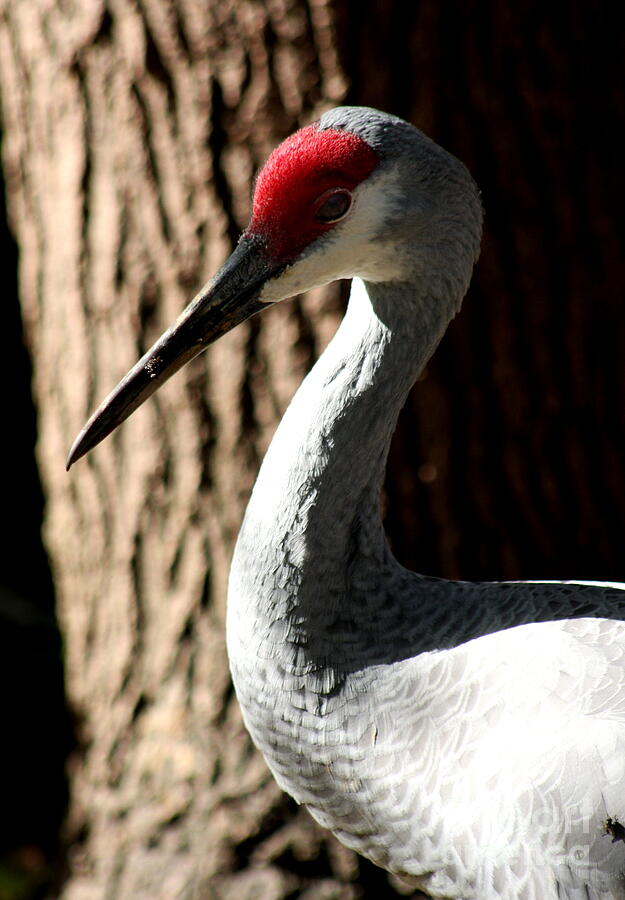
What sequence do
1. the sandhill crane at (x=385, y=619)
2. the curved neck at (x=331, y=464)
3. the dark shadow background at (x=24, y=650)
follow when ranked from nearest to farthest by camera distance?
the sandhill crane at (x=385, y=619), the curved neck at (x=331, y=464), the dark shadow background at (x=24, y=650)

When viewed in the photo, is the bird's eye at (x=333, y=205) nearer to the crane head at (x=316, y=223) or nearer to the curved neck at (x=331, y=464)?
the crane head at (x=316, y=223)

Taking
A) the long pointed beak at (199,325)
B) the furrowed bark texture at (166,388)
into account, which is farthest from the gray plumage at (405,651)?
the furrowed bark texture at (166,388)

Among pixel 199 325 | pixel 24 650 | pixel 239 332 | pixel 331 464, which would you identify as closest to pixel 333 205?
pixel 199 325

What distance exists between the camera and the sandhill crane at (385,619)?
165 centimetres

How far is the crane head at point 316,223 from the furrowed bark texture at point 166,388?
0.79 m

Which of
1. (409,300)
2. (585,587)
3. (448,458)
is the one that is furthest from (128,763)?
(409,300)

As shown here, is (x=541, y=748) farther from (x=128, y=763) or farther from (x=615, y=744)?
(x=128, y=763)

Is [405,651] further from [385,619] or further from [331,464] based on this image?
[331,464]

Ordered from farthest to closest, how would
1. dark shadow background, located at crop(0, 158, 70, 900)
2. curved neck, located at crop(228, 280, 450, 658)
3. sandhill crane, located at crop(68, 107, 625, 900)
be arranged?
dark shadow background, located at crop(0, 158, 70, 900) → curved neck, located at crop(228, 280, 450, 658) → sandhill crane, located at crop(68, 107, 625, 900)

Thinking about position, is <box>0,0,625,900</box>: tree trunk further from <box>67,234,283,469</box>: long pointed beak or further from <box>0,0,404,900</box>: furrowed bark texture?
<box>67,234,283,469</box>: long pointed beak

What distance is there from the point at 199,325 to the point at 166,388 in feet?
3.15

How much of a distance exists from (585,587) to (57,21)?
183cm

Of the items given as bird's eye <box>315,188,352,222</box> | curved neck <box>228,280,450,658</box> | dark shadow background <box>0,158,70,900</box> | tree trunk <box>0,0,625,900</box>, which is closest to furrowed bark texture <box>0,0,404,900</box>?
tree trunk <box>0,0,625,900</box>

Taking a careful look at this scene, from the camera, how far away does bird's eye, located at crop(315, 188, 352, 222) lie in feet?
5.49
